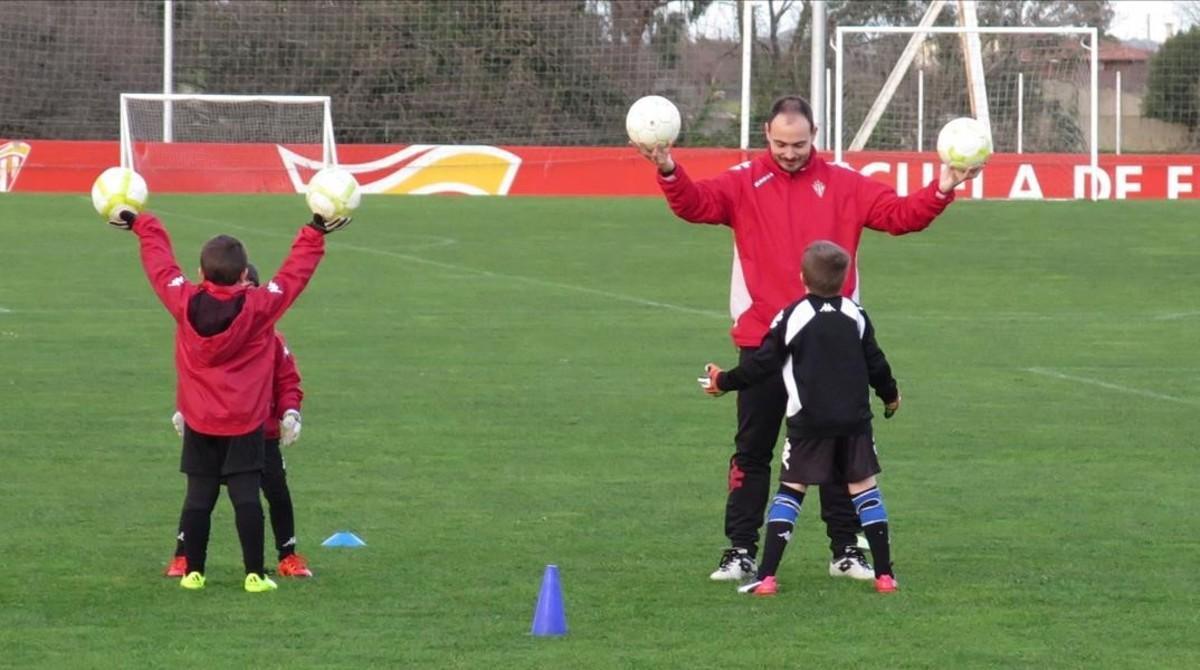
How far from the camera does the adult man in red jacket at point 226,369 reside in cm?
720

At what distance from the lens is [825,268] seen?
7.14 metres

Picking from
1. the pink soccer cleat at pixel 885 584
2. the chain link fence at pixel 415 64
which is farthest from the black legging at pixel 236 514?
the chain link fence at pixel 415 64

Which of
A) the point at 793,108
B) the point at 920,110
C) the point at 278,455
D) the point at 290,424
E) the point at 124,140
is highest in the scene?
the point at 920,110

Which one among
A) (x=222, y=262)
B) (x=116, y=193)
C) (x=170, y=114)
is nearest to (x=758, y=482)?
(x=222, y=262)

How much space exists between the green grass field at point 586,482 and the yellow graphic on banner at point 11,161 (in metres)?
14.0

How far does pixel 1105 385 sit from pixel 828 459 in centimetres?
726

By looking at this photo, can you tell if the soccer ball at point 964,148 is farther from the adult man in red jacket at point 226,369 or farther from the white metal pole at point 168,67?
the white metal pole at point 168,67

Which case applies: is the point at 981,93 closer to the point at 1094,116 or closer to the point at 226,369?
the point at 1094,116

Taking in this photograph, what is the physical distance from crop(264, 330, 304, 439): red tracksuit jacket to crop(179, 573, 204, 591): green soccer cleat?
55 cm

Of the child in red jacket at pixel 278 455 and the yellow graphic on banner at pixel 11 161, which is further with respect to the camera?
the yellow graphic on banner at pixel 11 161

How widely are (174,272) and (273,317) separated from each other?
395mm

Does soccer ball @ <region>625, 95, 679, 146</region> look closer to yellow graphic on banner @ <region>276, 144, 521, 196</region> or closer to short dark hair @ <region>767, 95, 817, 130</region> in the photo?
short dark hair @ <region>767, 95, 817, 130</region>

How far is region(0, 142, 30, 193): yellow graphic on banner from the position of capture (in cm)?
3575

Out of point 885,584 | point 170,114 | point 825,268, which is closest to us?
point 825,268
